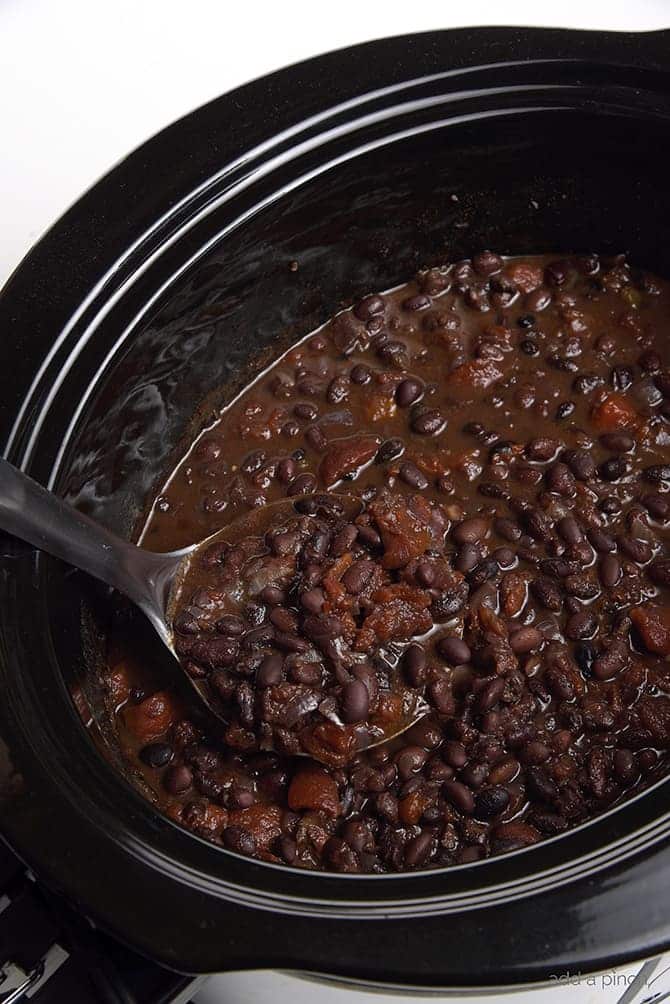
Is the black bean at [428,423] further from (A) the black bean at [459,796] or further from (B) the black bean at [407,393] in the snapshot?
(A) the black bean at [459,796]

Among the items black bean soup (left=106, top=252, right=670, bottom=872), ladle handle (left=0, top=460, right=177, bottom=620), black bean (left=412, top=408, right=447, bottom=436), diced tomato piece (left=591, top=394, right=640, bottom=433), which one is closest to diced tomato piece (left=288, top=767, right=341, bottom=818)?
black bean soup (left=106, top=252, right=670, bottom=872)

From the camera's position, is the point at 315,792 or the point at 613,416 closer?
the point at 315,792

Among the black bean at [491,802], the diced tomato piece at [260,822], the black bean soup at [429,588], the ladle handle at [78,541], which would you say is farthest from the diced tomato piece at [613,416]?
the diced tomato piece at [260,822]

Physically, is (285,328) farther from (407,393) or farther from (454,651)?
(454,651)

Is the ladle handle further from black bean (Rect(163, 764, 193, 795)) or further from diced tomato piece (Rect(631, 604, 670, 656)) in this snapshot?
diced tomato piece (Rect(631, 604, 670, 656))

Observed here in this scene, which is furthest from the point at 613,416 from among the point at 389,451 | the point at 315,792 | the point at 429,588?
the point at 315,792
